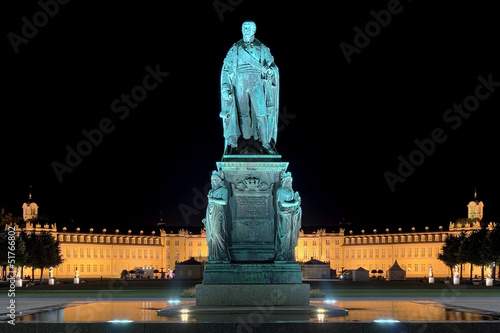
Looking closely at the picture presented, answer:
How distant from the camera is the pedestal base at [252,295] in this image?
66.8ft

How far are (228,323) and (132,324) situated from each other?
1.88 meters

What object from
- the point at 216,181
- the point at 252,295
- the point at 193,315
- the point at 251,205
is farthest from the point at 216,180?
the point at 193,315

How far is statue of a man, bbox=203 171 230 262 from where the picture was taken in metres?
21.2

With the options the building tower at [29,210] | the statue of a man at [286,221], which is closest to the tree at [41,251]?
the building tower at [29,210]

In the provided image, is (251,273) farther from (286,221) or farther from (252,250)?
(286,221)

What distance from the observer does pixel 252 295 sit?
2039cm

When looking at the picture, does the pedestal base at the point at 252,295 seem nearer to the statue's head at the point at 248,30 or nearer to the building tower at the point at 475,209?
the statue's head at the point at 248,30

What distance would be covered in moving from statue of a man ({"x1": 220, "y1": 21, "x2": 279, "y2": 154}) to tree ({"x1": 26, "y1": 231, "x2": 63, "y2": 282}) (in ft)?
261

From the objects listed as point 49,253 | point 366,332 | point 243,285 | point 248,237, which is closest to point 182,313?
point 243,285

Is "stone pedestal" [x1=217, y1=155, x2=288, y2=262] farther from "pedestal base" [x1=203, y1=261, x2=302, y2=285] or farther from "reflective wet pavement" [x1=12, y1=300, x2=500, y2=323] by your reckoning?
"reflective wet pavement" [x1=12, y1=300, x2=500, y2=323]

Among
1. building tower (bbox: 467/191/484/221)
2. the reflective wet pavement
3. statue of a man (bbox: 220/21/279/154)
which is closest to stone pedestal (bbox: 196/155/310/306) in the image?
statue of a man (bbox: 220/21/279/154)

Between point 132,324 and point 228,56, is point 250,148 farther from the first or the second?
point 132,324

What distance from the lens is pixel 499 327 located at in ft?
50.5

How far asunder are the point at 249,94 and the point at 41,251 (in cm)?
8828
